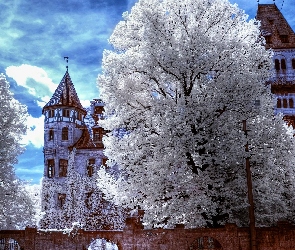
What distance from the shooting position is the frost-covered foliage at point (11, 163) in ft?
72.9

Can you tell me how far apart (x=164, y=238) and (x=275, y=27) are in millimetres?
32232

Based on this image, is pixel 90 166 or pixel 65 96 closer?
pixel 90 166

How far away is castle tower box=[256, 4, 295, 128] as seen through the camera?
3881cm

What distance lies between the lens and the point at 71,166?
39.7 metres

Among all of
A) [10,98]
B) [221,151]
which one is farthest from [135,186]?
[10,98]

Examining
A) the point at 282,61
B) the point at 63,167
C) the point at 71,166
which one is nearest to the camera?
the point at 71,166

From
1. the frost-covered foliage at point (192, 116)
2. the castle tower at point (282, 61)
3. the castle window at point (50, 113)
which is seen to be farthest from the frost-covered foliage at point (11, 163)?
the castle tower at point (282, 61)

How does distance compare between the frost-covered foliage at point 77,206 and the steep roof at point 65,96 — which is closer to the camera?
the frost-covered foliage at point 77,206

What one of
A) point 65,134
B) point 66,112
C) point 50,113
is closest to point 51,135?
point 65,134

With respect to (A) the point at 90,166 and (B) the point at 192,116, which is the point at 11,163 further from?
(A) the point at 90,166

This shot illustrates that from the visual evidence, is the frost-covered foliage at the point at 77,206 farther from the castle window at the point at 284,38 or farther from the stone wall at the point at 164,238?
the castle window at the point at 284,38

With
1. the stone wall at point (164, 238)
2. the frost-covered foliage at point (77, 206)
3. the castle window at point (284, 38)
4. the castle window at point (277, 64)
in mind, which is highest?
the castle window at point (284, 38)

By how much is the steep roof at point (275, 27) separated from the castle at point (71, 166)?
64.5 ft

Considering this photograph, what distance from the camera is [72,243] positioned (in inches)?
733
